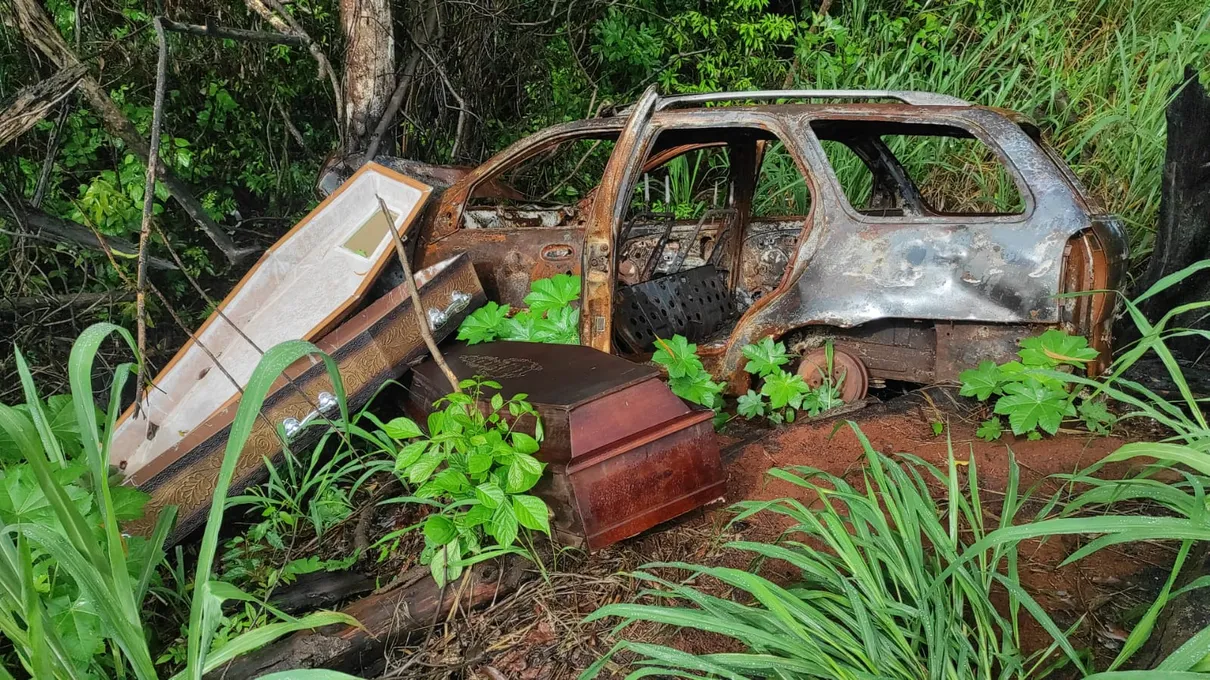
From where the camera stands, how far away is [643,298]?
145 inches

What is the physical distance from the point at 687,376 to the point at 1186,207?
8.03 ft

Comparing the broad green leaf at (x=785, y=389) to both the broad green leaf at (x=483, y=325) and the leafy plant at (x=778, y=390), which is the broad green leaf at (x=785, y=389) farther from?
the broad green leaf at (x=483, y=325)

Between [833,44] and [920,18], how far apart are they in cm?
72

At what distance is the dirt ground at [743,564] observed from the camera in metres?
1.72

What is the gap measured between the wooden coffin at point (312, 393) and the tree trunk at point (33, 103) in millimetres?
1572

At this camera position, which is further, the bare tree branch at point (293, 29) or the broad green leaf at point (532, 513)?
the bare tree branch at point (293, 29)

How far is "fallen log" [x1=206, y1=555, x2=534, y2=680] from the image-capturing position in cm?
179

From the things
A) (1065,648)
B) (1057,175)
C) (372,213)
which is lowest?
(1065,648)

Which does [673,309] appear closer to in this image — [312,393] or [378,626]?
[312,393]

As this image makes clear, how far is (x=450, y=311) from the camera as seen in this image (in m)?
2.98

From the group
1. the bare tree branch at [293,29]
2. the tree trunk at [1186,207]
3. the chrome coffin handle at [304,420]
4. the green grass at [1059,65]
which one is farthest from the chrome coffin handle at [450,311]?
the green grass at [1059,65]

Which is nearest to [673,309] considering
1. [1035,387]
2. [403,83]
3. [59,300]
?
[1035,387]

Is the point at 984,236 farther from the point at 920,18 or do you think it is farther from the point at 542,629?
the point at 920,18

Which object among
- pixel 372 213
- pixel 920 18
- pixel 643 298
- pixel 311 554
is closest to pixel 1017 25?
pixel 920 18
